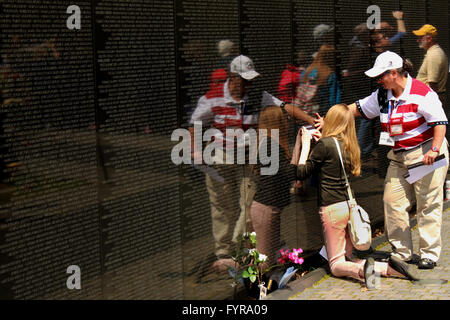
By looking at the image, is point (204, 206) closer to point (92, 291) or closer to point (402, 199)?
point (92, 291)

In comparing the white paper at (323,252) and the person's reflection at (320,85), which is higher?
the person's reflection at (320,85)

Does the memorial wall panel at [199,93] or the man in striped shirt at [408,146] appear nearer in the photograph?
the memorial wall panel at [199,93]

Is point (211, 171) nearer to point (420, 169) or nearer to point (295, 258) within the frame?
point (295, 258)

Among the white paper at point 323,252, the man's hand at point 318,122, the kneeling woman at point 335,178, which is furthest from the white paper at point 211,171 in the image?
the white paper at point 323,252

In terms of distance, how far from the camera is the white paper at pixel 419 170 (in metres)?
8.08

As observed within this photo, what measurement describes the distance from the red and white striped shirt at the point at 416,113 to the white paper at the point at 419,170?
8.5 inches

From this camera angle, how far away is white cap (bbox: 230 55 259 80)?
7054mm

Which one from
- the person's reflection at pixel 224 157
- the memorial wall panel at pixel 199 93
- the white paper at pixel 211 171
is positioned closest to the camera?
the memorial wall panel at pixel 199 93

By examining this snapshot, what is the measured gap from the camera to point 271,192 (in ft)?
25.2

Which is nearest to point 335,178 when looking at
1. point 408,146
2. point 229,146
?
point 408,146

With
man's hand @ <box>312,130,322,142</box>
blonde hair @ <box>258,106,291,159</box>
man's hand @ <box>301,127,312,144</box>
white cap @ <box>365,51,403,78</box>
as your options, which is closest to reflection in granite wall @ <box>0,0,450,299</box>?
blonde hair @ <box>258,106,291,159</box>

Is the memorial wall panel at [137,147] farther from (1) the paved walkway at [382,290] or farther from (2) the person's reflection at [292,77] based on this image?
(2) the person's reflection at [292,77]

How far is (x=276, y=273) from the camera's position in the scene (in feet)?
24.9

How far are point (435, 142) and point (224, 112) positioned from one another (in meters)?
2.34
